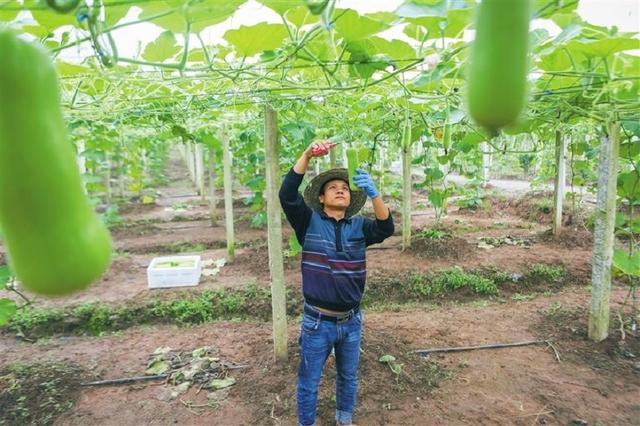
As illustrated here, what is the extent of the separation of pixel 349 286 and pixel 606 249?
105 inches

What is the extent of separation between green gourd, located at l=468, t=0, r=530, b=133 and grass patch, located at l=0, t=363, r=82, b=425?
403cm

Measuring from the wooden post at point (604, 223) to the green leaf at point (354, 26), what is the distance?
314 centimetres

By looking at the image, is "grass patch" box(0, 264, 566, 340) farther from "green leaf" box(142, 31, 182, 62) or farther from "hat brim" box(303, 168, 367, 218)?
"green leaf" box(142, 31, 182, 62)

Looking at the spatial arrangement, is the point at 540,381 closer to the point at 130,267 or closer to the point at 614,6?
the point at 614,6

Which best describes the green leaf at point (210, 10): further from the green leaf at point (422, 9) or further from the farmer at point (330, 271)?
the farmer at point (330, 271)

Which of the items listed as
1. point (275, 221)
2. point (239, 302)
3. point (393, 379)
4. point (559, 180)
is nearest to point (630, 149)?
point (393, 379)

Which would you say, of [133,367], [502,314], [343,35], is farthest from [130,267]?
[343,35]

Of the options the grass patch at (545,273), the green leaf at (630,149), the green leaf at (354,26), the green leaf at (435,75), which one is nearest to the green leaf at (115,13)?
the green leaf at (354,26)

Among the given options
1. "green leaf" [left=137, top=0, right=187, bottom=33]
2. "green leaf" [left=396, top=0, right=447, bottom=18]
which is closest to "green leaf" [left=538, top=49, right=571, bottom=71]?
"green leaf" [left=396, top=0, right=447, bottom=18]

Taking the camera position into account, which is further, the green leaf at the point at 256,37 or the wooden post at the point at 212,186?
the wooden post at the point at 212,186

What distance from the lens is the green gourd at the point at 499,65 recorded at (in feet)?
1.80

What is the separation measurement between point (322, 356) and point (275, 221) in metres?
1.35

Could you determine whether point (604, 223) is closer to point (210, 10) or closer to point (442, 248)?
point (442, 248)

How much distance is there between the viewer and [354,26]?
163 centimetres
